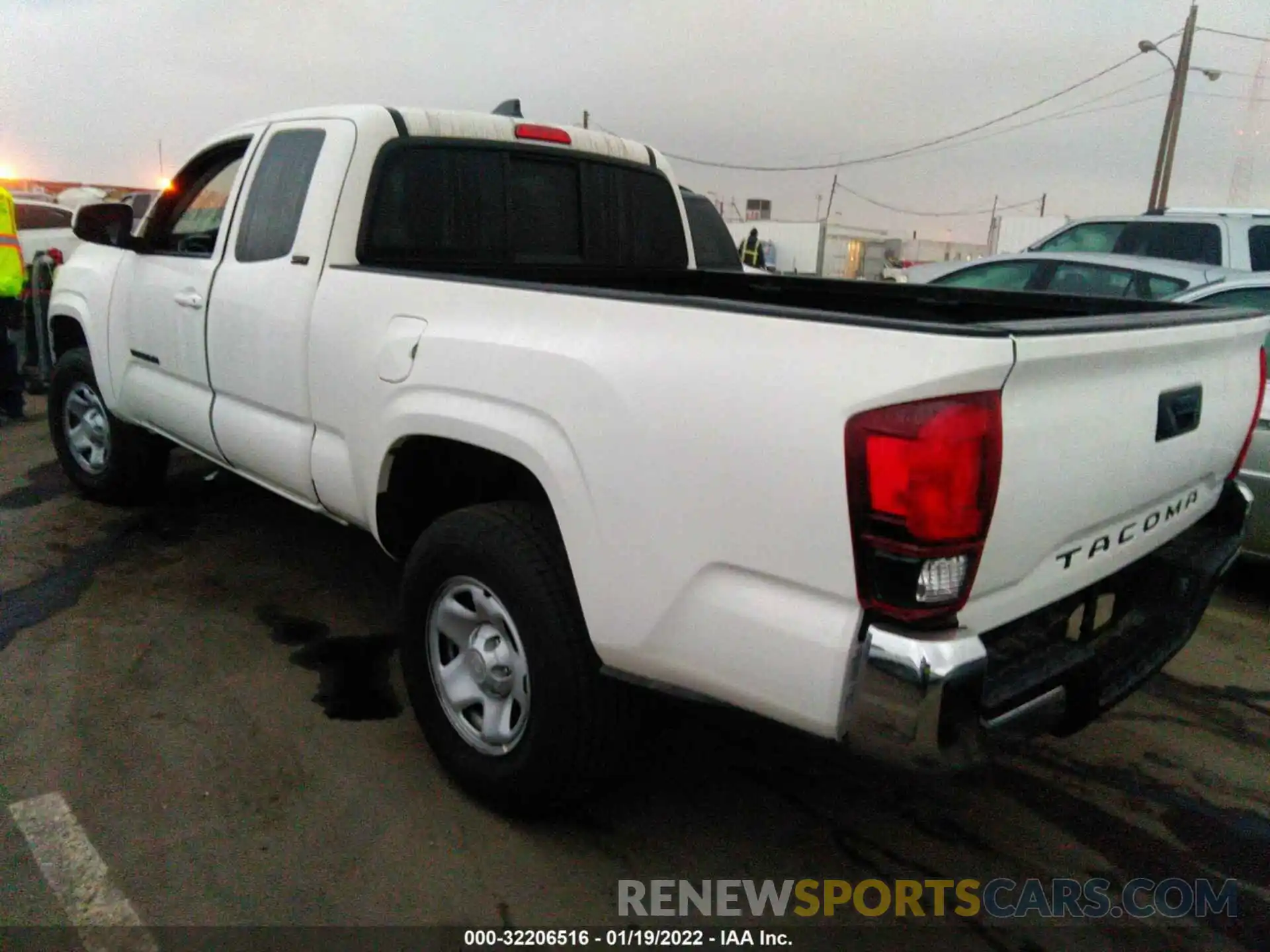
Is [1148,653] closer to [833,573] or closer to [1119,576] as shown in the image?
[1119,576]

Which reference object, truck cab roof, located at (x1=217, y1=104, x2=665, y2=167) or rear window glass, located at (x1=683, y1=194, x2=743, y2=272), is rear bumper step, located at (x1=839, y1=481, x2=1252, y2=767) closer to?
truck cab roof, located at (x1=217, y1=104, x2=665, y2=167)

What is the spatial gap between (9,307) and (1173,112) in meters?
22.9

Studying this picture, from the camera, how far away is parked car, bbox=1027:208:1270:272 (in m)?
7.68

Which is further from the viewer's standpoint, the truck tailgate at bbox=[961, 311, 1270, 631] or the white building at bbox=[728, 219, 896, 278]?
the white building at bbox=[728, 219, 896, 278]

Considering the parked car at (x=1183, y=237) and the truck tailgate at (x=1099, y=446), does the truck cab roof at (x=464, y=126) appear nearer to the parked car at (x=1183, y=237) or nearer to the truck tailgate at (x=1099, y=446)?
the truck tailgate at (x=1099, y=446)

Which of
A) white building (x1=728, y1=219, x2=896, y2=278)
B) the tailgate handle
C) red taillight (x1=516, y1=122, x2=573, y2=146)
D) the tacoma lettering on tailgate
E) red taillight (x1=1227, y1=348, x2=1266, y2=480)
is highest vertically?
red taillight (x1=516, y1=122, x2=573, y2=146)

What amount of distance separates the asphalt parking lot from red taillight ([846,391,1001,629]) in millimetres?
425

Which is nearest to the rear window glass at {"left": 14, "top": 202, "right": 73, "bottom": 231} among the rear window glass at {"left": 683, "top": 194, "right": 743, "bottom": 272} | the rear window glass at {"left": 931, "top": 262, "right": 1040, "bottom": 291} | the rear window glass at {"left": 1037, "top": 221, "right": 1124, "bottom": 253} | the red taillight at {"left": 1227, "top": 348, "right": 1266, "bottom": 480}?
the rear window glass at {"left": 683, "top": 194, "right": 743, "bottom": 272}

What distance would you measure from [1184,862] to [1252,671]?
5.50 ft

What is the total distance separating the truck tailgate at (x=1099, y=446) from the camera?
183cm

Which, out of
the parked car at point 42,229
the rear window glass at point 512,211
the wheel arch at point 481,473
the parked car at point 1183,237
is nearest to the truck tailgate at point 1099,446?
the wheel arch at point 481,473

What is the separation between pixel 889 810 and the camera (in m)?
2.87

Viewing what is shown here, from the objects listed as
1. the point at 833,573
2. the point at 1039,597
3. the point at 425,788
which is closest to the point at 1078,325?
the point at 1039,597

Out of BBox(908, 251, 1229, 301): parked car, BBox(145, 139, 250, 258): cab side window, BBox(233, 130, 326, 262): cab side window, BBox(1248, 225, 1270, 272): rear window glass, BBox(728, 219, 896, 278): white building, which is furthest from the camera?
BBox(728, 219, 896, 278): white building
